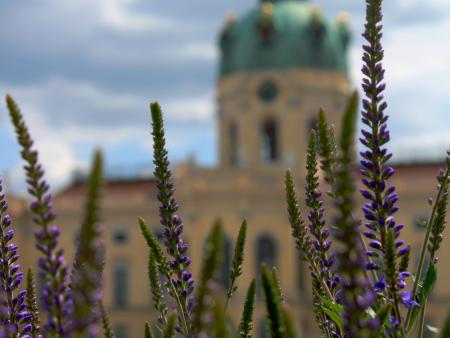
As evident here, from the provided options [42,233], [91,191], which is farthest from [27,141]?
[91,191]

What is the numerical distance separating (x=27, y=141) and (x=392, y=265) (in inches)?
38.8

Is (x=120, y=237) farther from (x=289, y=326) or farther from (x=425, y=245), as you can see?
(x=289, y=326)

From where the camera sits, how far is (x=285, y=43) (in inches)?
2579

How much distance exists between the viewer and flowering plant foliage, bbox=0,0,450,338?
214 centimetres

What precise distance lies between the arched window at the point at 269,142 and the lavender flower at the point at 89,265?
209ft

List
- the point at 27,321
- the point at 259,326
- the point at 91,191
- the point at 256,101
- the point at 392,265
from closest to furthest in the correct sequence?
the point at 91,191 → the point at 392,265 → the point at 27,321 → the point at 259,326 → the point at 256,101

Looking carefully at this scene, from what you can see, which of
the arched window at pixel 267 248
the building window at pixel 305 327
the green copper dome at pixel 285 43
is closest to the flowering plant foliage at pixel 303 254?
the building window at pixel 305 327

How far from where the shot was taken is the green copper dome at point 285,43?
65000 millimetres

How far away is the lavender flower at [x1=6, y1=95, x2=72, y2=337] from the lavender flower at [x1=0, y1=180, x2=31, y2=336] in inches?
24.2

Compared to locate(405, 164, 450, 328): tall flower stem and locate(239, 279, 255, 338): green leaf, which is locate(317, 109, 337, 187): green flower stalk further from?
locate(239, 279, 255, 338): green leaf

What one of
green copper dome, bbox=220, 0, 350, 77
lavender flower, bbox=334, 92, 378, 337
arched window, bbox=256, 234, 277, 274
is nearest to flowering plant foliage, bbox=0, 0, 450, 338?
lavender flower, bbox=334, 92, 378, 337

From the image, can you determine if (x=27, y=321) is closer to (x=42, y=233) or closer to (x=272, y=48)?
(x=42, y=233)

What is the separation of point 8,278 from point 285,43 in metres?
63.1

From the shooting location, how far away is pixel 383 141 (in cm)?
317
